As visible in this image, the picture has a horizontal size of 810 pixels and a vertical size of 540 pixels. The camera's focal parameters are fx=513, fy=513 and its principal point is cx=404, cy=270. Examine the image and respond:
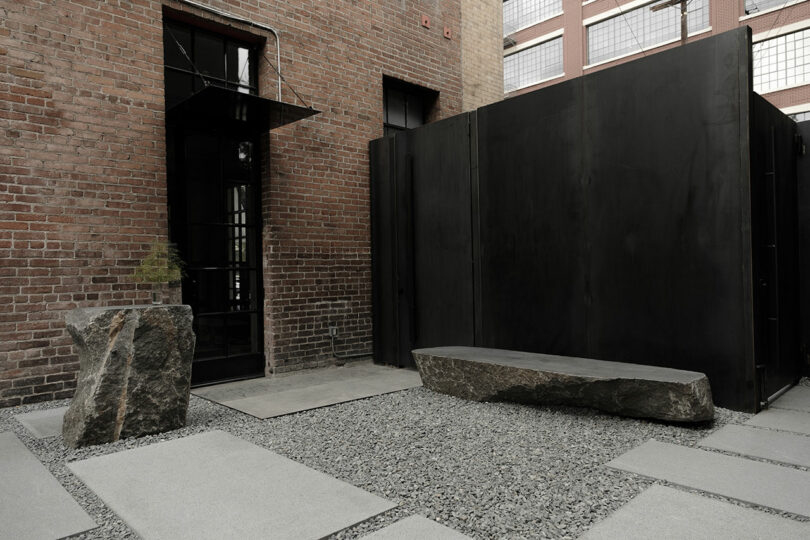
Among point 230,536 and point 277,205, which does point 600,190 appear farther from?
point 230,536

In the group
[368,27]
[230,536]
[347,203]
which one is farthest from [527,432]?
[368,27]

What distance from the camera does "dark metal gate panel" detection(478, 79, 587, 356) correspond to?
14.1 ft

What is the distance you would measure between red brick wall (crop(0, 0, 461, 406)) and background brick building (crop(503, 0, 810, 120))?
616 inches

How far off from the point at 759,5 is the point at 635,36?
416 cm

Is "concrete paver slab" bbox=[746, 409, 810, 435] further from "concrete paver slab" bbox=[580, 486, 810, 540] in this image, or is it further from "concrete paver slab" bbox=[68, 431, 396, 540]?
"concrete paver slab" bbox=[68, 431, 396, 540]

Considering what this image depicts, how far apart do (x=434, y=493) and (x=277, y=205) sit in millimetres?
3740

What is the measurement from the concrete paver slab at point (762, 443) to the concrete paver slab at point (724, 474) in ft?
0.52

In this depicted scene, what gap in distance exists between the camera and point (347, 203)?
234 inches

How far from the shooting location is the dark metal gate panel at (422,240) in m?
5.18

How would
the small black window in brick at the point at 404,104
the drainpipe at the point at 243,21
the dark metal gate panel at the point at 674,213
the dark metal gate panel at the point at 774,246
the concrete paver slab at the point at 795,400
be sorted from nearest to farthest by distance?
1. the dark metal gate panel at the point at 674,213
2. the dark metal gate panel at the point at 774,246
3. the concrete paver slab at the point at 795,400
4. the drainpipe at the point at 243,21
5. the small black window in brick at the point at 404,104

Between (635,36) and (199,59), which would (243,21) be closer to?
(199,59)

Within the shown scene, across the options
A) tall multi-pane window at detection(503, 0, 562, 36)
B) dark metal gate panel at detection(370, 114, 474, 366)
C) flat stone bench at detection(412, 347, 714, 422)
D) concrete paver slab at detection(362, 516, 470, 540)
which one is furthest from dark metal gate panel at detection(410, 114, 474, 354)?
tall multi-pane window at detection(503, 0, 562, 36)

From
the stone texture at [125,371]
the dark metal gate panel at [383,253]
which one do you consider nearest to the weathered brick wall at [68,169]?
the stone texture at [125,371]

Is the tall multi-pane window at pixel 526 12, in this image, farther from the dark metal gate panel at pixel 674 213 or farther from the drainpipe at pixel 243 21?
the dark metal gate panel at pixel 674 213
